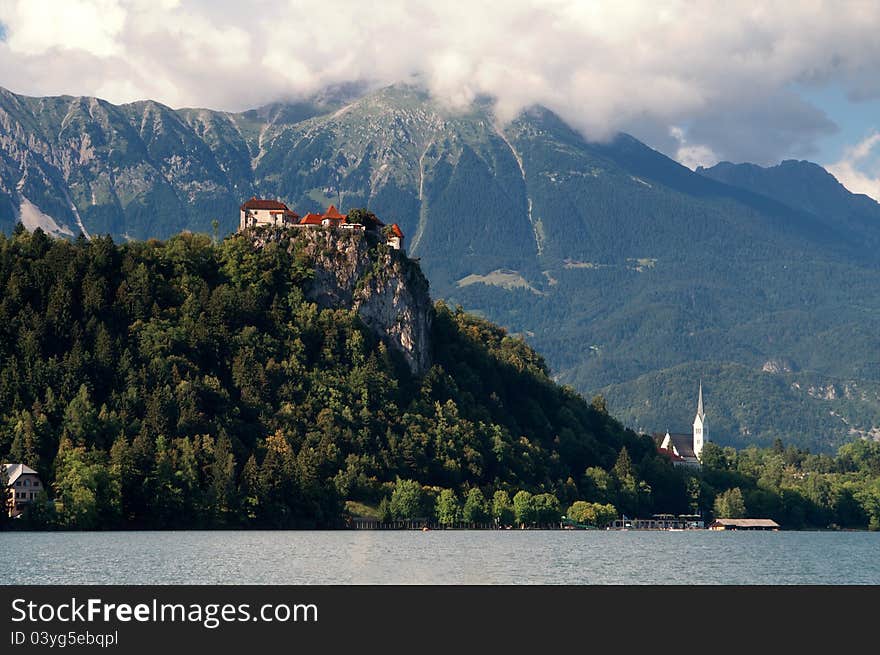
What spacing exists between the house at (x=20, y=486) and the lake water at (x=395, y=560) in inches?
382

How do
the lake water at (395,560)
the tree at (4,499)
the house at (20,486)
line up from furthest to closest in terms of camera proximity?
the house at (20,486), the tree at (4,499), the lake water at (395,560)

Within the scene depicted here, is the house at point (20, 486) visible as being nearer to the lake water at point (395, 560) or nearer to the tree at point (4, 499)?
the tree at point (4, 499)

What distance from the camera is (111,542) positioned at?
150875mm

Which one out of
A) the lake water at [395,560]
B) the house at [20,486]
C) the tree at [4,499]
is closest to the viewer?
the lake water at [395,560]

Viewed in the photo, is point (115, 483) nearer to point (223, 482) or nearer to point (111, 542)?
point (223, 482)

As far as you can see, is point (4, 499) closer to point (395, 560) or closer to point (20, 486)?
point (20, 486)

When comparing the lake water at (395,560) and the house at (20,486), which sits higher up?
the house at (20,486)

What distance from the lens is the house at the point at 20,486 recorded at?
17600 cm

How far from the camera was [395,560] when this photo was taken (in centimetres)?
13150

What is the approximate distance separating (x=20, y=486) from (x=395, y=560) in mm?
63563

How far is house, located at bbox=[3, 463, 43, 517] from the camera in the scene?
17600 centimetres

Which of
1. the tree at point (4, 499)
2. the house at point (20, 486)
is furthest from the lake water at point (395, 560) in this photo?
the house at point (20, 486)

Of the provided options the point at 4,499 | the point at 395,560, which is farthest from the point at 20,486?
the point at 395,560
